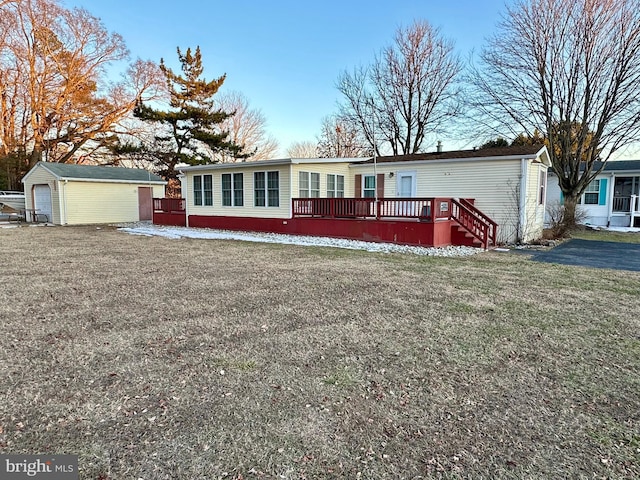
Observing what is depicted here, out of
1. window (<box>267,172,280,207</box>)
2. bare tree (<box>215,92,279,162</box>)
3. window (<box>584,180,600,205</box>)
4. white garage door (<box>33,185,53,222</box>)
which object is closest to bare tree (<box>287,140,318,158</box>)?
bare tree (<box>215,92,279,162</box>)

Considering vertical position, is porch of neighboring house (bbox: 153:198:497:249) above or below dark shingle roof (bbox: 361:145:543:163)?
below

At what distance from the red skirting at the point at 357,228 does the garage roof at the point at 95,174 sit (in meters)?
7.57

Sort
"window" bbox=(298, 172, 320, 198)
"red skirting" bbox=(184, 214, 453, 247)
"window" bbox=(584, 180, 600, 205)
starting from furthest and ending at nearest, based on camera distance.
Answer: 1. "window" bbox=(584, 180, 600, 205)
2. "window" bbox=(298, 172, 320, 198)
3. "red skirting" bbox=(184, 214, 453, 247)

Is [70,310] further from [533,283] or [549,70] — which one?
[549,70]

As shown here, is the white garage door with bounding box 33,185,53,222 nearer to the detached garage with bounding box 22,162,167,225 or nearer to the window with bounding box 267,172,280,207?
the detached garage with bounding box 22,162,167,225

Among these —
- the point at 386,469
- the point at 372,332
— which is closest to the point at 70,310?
the point at 372,332

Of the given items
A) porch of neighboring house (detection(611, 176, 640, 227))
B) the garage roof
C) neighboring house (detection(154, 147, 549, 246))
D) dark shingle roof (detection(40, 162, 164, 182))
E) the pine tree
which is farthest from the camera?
the pine tree

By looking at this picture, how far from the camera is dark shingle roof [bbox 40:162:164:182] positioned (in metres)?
18.4

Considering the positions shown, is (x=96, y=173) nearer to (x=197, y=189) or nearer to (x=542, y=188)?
(x=197, y=189)

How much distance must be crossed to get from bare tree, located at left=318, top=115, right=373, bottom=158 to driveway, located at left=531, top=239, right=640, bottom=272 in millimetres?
17514

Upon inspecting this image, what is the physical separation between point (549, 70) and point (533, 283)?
1373 cm

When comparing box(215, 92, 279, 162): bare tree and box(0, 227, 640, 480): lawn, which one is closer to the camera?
box(0, 227, 640, 480): lawn

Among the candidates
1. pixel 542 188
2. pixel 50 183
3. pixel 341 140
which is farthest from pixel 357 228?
pixel 341 140

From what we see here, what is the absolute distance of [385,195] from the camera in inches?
559
